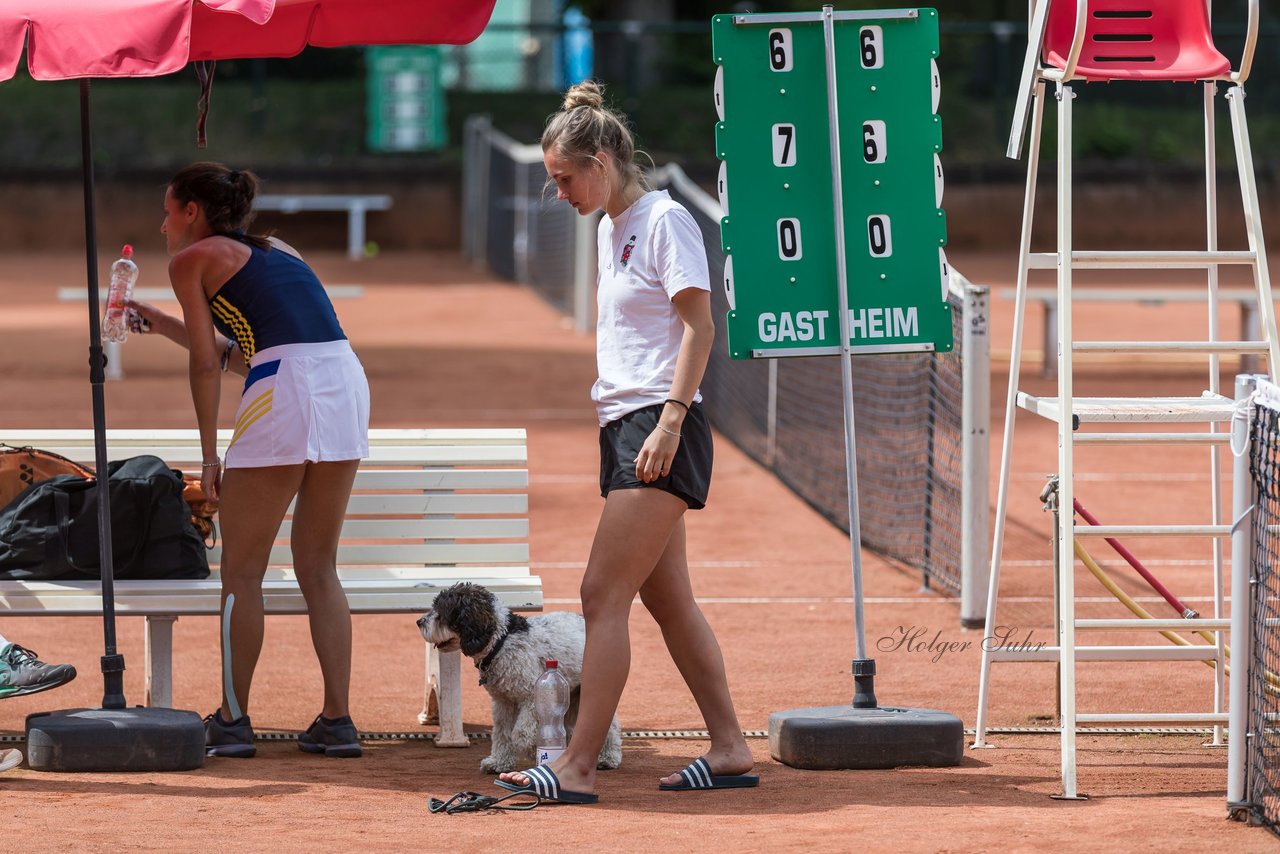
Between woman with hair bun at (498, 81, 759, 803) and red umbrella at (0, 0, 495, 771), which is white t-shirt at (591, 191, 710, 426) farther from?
red umbrella at (0, 0, 495, 771)

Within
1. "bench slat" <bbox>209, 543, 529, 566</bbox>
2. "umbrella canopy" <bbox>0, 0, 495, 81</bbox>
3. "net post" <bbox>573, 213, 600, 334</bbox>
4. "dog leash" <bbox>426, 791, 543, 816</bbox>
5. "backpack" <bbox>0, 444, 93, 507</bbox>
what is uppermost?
"net post" <bbox>573, 213, 600, 334</bbox>

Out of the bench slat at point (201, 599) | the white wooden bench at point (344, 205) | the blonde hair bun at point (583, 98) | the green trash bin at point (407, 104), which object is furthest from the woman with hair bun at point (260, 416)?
the green trash bin at point (407, 104)

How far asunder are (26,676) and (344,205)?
25.6 m

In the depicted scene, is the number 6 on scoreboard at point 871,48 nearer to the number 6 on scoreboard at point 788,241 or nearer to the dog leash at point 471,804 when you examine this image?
the number 6 on scoreboard at point 788,241

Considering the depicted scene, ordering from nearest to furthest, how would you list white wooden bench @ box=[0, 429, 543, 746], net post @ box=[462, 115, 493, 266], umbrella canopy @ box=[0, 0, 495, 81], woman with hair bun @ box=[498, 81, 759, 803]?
1. woman with hair bun @ box=[498, 81, 759, 803]
2. umbrella canopy @ box=[0, 0, 495, 81]
3. white wooden bench @ box=[0, 429, 543, 746]
4. net post @ box=[462, 115, 493, 266]

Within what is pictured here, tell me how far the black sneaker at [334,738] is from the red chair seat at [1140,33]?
307cm

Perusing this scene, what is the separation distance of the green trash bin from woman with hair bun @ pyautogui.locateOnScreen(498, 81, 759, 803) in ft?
89.8

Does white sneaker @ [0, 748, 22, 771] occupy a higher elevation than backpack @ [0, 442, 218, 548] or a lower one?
lower

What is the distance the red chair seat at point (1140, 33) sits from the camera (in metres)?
5.52

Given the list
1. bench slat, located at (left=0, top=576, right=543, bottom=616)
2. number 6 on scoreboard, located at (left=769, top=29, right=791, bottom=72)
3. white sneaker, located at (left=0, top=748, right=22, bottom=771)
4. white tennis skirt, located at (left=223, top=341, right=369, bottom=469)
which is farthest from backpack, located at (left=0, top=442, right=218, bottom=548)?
number 6 on scoreboard, located at (left=769, top=29, right=791, bottom=72)

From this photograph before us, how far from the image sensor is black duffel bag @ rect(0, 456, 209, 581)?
6.00m

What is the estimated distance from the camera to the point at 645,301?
510 centimetres

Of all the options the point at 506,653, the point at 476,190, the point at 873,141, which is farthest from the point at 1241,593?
the point at 476,190

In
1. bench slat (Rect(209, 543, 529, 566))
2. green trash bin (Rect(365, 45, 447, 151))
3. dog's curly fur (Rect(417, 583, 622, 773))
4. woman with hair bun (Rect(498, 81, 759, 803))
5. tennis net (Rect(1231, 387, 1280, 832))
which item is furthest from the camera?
green trash bin (Rect(365, 45, 447, 151))
